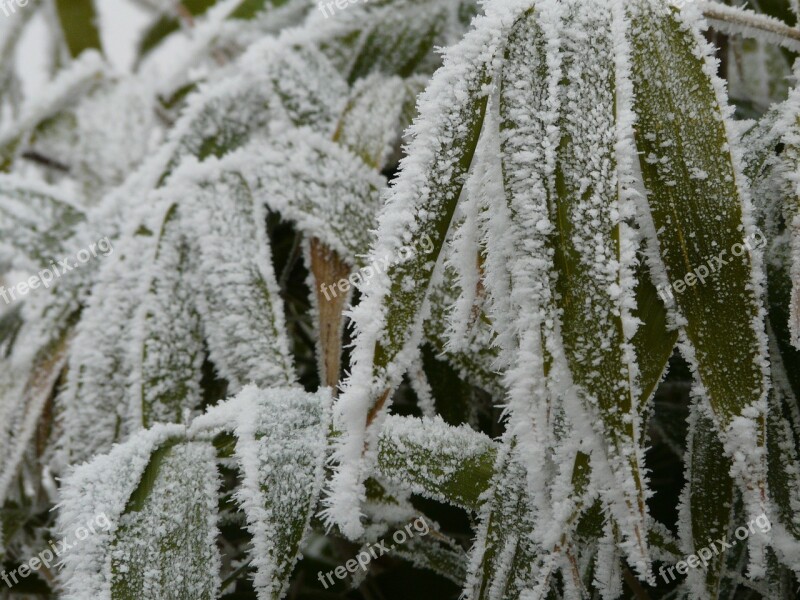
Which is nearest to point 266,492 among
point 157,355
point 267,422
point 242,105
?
point 267,422

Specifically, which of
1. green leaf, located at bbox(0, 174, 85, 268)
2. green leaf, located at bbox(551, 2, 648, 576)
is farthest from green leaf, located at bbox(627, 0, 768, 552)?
green leaf, located at bbox(0, 174, 85, 268)

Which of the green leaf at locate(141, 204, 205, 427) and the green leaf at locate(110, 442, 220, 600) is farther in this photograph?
the green leaf at locate(141, 204, 205, 427)

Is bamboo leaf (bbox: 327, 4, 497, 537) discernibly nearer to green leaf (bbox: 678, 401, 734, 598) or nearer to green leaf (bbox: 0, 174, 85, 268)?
green leaf (bbox: 678, 401, 734, 598)

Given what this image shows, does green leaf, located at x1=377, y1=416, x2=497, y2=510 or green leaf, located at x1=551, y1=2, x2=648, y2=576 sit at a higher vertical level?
green leaf, located at x1=551, y1=2, x2=648, y2=576

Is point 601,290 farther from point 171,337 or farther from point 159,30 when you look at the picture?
point 159,30

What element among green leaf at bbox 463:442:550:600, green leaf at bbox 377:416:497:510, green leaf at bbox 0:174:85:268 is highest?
green leaf at bbox 0:174:85:268

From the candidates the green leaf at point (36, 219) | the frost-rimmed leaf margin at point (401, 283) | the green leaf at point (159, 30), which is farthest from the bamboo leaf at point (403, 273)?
the green leaf at point (159, 30)

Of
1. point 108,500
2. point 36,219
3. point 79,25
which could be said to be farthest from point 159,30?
point 108,500

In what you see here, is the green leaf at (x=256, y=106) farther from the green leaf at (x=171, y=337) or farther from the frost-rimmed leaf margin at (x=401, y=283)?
the frost-rimmed leaf margin at (x=401, y=283)
